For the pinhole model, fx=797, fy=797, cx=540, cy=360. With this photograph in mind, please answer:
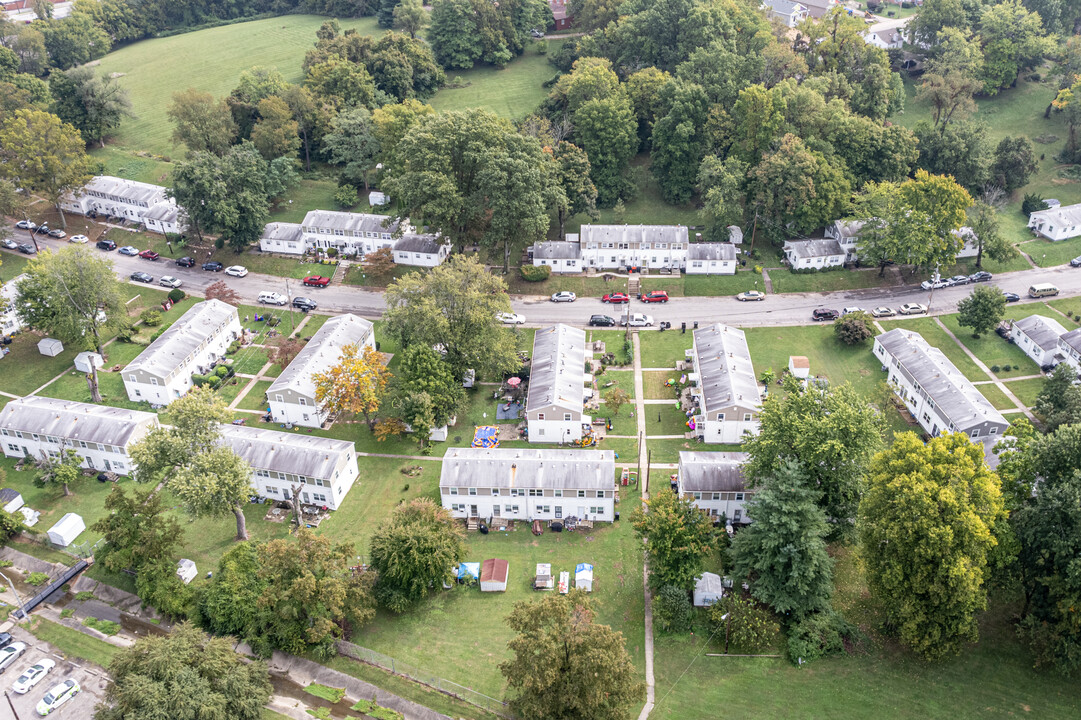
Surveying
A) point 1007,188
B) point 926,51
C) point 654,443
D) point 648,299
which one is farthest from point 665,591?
point 926,51

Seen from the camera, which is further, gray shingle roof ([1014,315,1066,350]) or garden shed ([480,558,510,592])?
gray shingle roof ([1014,315,1066,350])

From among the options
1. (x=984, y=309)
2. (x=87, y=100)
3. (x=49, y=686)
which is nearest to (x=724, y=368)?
(x=984, y=309)

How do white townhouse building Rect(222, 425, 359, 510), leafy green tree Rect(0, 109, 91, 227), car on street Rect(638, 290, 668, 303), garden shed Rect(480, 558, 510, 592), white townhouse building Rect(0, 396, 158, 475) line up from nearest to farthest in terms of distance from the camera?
garden shed Rect(480, 558, 510, 592) → white townhouse building Rect(222, 425, 359, 510) → white townhouse building Rect(0, 396, 158, 475) → car on street Rect(638, 290, 668, 303) → leafy green tree Rect(0, 109, 91, 227)

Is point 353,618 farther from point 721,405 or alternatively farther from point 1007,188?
point 1007,188

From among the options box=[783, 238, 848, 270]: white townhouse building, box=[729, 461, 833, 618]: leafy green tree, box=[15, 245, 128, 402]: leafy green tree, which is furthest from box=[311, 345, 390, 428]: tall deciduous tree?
box=[783, 238, 848, 270]: white townhouse building

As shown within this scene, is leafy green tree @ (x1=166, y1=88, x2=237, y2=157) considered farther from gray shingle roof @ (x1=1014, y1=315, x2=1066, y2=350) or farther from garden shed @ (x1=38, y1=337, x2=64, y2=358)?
gray shingle roof @ (x1=1014, y1=315, x2=1066, y2=350)

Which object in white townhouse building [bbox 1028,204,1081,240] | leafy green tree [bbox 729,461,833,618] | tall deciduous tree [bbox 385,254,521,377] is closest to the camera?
leafy green tree [bbox 729,461,833,618]

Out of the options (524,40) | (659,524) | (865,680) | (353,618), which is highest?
(524,40)
